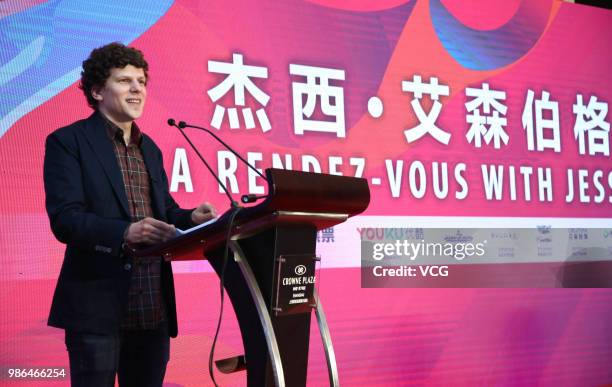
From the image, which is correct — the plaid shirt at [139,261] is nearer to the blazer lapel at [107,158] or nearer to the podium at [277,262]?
the blazer lapel at [107,158]

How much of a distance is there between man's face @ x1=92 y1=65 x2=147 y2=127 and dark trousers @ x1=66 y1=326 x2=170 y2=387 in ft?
1.84

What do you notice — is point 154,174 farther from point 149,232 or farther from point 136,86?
point 149,232

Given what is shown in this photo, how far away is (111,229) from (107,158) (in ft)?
0.78

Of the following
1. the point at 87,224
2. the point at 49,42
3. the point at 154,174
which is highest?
the point at 49,42

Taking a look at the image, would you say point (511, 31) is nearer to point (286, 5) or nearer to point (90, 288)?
point (286, 5)

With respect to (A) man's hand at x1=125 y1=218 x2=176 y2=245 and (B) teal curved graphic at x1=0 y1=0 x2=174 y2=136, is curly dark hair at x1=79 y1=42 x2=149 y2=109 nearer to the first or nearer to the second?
(A) man's hand at x1=125 y1=218 x2=176 y2=245

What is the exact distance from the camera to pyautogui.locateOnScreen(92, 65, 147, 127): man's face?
181cm

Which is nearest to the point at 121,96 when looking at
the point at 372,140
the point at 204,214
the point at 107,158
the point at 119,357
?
the point at 107,158

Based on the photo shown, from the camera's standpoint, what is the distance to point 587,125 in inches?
161

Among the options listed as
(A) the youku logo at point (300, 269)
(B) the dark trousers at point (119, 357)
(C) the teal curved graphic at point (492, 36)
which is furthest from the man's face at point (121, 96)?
(C) the teal curved graphic at point (492, 36)

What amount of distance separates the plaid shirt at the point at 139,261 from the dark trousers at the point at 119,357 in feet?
0.15

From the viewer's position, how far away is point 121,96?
1.81 m

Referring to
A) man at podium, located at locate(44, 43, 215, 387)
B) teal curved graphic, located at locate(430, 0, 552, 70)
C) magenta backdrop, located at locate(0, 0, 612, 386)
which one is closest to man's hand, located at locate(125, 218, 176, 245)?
man at podium, located at locate(44, 43, 215, 387)

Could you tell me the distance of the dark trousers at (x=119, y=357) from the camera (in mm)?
1640
